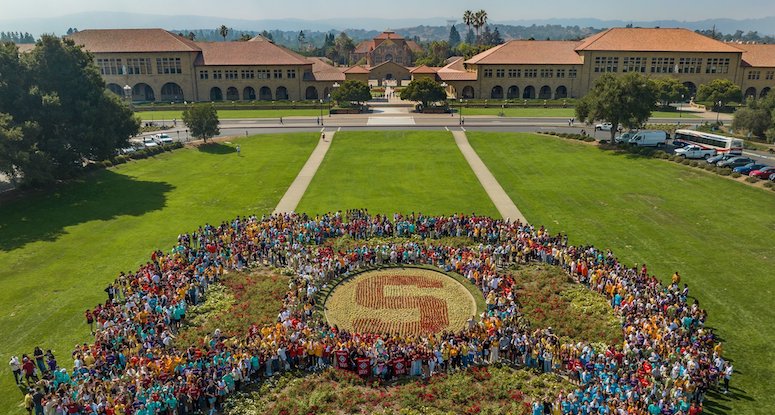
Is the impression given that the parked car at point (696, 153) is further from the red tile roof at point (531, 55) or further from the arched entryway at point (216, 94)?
the arched entryway at point (216, 94)

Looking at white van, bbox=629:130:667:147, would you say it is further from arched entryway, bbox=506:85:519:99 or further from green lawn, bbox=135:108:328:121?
green lawn, bbox=135:108:328:121

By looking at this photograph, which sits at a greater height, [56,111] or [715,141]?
[56,111]

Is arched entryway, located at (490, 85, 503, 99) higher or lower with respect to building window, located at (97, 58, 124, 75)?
lower

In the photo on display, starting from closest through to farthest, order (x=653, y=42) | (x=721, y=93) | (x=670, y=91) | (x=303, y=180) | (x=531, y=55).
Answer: (x=303, y=180) < (x=670, y=91) < (x=721, y=93) < (x=653, y=42) < (x=531, y=55)

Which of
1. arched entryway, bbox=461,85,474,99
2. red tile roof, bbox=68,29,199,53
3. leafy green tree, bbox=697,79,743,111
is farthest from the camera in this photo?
arched entryway, bbox=461,85,474,99

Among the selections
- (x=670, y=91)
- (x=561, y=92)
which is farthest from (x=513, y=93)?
(x=670, y=91)

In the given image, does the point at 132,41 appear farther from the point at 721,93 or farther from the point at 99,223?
the point at 721,93

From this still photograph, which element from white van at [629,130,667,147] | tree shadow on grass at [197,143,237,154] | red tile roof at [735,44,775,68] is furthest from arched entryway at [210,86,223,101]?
red tile roof at [735,44,775,68]

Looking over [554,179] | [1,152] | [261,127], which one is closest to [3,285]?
[1,152]
